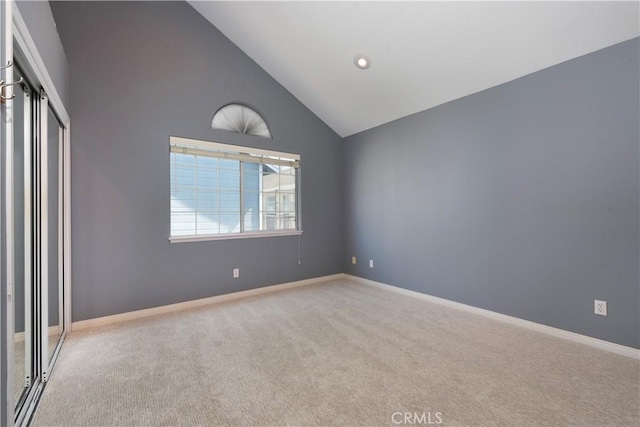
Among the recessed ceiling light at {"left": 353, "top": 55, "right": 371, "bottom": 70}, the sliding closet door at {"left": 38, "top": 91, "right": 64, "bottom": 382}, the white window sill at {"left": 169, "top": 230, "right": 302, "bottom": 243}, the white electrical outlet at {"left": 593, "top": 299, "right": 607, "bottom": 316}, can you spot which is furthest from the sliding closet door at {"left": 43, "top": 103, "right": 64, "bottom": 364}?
the white electrical outlet at {"left": 593, "top": 299, "right": 607, "bottom": 316}

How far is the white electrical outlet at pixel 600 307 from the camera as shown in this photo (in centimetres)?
233

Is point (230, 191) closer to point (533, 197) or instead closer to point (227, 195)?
point (227, 195)

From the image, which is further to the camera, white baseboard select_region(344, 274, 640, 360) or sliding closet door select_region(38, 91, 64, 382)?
white baseboard select_region(344, 274, 640, 360)

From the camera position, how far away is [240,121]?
388cm

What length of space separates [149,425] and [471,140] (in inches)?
141

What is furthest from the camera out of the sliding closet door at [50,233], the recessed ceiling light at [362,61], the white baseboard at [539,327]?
the recessed ceiling light at [362,61]

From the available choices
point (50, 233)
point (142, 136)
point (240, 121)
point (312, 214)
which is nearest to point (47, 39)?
point (142, 136)

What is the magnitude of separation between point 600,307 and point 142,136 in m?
4.54

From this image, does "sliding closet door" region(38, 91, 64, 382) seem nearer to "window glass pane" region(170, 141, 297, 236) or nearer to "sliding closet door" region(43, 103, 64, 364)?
"sliding closet door" region(43, 103, 64, 364)

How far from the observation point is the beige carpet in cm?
159

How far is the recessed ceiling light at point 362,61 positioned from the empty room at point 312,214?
0.02 metres

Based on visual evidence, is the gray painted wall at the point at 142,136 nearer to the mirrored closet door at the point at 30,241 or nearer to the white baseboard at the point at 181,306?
the white baseboard at the point at 181,306

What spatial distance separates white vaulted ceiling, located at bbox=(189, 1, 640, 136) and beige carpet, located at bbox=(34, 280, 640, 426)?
2.47 meters

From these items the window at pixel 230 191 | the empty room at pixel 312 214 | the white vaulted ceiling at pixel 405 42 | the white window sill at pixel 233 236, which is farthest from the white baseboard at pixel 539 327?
the white vaulted ceiling at pixel 405 42
